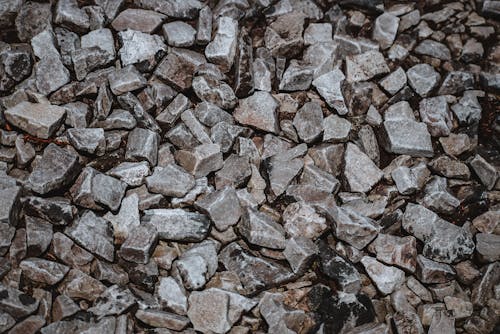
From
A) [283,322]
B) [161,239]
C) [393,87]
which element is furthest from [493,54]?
[161,239]

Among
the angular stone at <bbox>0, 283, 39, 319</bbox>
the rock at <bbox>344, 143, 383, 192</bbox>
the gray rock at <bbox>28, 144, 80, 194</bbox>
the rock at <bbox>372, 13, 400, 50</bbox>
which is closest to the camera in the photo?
the angular stone at <bbox>0, 283, 39, 319</bbox>

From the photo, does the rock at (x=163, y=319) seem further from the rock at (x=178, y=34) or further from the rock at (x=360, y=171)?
the rock at (x=178, y=34)

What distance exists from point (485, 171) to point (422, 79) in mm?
730

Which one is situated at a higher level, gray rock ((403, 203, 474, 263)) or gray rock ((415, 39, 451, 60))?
gray rock ((415, 39, 451, 60))

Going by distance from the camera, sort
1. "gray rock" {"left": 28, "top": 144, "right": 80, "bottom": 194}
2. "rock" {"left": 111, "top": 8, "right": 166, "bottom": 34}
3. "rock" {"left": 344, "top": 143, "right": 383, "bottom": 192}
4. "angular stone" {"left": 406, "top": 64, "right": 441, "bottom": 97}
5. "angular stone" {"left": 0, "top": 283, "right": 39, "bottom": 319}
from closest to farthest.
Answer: "angular stone" {"left": 0, "top": 283, "right": 39, "bottom": 319} → "gray rock" {"left": 28, "top": 144, "right": 80, "bottom": 194} → "rock" {"left": 344, "top": 143, "right": 383, "bottom": 192} → "rock" {"left": 111, "top": 8, "right": 166, "bottom": 34} → "angular stone" {"left": 406, "top": 64, "right": 441, "bottom": 97}

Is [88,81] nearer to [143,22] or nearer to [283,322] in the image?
[143,22]

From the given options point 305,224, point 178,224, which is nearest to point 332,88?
point 305,224

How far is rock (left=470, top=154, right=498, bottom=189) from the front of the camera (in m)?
2.70

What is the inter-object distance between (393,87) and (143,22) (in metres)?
1.69

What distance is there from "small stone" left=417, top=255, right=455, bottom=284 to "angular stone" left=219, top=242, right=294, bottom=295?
2.29 ft

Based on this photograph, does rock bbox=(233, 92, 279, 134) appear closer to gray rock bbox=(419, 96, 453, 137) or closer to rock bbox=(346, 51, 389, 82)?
rock bbox=(346, 51, 389, 82)

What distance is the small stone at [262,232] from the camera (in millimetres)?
2359

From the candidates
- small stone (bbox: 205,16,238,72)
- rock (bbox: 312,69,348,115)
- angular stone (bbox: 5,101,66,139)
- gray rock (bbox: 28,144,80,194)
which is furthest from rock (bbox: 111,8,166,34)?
rock (bbox: 312,69,348,115)

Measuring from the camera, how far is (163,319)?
6.96ft
